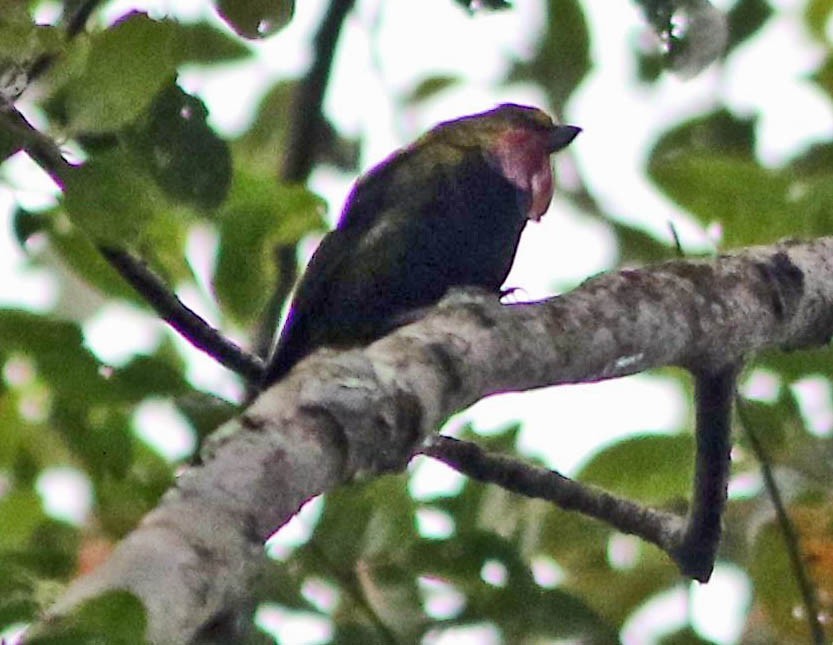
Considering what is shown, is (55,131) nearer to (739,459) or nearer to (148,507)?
(148,507)

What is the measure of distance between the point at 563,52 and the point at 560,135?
0.54 ft

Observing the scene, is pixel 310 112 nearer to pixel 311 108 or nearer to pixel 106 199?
pixel 311 108

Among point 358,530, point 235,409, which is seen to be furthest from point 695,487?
point 235,409

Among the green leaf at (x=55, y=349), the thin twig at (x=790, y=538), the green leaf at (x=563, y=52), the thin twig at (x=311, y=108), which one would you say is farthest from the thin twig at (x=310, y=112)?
the thin twig at (x=790, y=538)

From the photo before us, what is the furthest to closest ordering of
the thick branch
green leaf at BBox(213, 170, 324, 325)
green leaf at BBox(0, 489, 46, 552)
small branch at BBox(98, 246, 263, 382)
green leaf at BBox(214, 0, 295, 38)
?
1. green leaf at BBox(0, 489, 46, 552)
2. green leaf at BBox(213, 170, 324, 325)
3. small branch at BBox(98, 246, 263, 382)
4. green leaf at BBox(214, 0, 295, 38)
5. the thick branch

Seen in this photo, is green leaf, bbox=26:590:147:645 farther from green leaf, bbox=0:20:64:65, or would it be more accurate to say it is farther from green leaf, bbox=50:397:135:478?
green leaf, bbox=50:397:135:478

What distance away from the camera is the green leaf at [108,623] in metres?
0.92

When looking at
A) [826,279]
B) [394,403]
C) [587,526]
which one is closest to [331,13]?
[587,526]

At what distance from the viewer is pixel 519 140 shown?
2912 mm

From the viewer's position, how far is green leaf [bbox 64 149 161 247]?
1500 millimetres

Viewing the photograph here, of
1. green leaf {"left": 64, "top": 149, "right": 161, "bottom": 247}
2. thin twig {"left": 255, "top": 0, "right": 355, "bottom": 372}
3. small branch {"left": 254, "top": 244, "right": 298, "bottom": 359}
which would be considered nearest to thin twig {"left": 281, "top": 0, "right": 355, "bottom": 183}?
thin twig {"left": 255, "top": 0, "right": 355, "bottom": 372}

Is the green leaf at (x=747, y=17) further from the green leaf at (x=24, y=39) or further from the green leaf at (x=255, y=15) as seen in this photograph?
the green leaf at (x=24, y=39)

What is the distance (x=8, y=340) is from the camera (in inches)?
80.9

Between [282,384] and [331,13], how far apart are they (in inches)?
70.7
